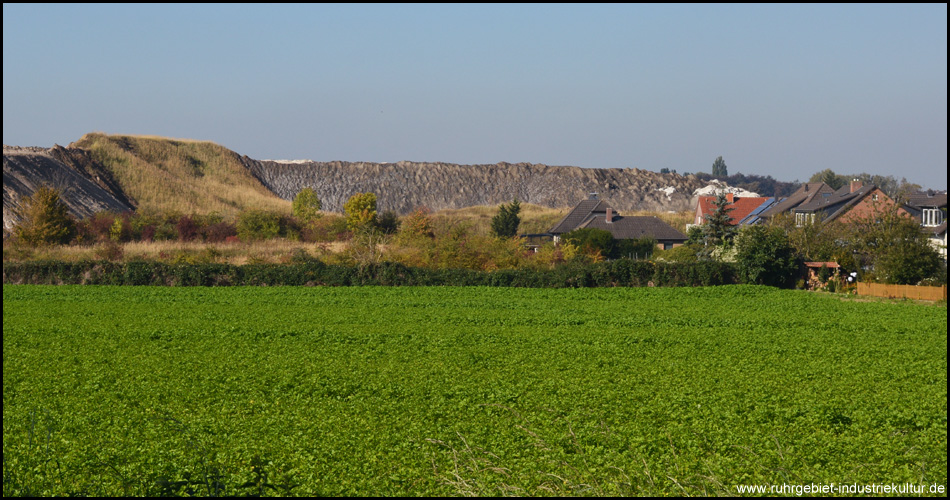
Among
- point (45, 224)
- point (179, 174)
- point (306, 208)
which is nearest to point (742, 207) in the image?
point (306, 208)

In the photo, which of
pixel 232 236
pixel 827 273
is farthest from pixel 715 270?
pixel 232 236

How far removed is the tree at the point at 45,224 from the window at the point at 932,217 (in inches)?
2381

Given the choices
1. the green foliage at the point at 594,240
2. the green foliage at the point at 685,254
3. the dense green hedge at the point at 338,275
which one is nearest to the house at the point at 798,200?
the green foliage at the point at 594,240

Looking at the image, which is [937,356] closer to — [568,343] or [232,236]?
[568,343]

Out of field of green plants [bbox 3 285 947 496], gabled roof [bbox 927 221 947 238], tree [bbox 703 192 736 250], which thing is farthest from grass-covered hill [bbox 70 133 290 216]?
field of green plants [bbox 3 285 947 496]

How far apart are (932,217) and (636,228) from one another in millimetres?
22522

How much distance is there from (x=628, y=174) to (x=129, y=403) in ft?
425

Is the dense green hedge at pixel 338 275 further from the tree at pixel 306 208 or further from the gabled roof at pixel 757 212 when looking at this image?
the gabled roof at pixel 757 212

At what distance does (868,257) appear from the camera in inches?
1614

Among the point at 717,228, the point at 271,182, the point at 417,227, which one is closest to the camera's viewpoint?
the point at 717,228

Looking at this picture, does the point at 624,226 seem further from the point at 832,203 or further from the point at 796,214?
the point at 832,203

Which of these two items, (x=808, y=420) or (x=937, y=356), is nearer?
(x=808, y=420)

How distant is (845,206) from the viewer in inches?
2404

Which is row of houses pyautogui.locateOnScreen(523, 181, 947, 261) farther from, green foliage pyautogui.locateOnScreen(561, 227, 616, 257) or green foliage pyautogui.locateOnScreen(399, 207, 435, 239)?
green foliage pyautogui.locateOnScreen(399, 207, 435, 239)
